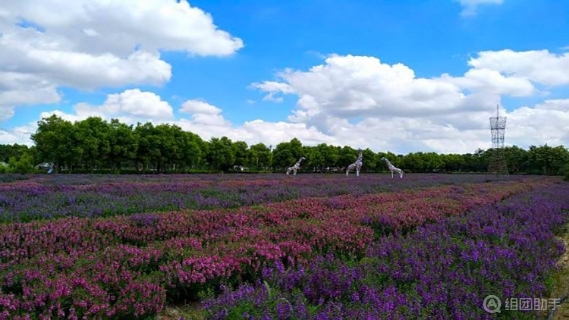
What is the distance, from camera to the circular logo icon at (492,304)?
11.5 feet

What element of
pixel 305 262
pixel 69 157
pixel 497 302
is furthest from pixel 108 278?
pixel 69 157

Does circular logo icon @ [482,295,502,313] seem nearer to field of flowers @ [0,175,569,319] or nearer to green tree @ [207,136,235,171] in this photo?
field of flowers @ [0,175,569,319]

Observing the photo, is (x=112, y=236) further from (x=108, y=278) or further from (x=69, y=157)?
(x=69, y=157)

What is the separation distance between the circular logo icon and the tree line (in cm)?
4578

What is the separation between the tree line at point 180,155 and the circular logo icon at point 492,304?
45.8 meters

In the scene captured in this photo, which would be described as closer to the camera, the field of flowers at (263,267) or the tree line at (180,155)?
the field of flowers at (263,267)

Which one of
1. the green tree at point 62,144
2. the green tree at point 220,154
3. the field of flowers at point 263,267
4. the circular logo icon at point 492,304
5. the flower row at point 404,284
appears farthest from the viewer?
the green tree at point 220,154

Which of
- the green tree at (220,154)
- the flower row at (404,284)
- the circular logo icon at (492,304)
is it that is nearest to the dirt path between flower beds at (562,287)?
the flower row at (404,284)

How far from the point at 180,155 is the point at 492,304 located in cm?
5898

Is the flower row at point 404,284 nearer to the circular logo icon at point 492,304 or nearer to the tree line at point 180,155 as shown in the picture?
the circular logo icon at point 492,304

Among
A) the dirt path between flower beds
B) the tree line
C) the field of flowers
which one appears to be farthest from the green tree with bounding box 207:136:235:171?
the dirt path between flower beds

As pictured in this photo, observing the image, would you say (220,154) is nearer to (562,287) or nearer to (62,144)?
(62,144)

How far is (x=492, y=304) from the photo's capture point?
361cm

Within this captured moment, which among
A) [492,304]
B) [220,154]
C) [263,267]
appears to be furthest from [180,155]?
[492,304]
